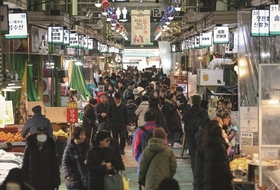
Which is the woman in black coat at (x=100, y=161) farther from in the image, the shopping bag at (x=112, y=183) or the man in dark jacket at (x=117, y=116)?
the man in dark jacket at (x=117, y=116)

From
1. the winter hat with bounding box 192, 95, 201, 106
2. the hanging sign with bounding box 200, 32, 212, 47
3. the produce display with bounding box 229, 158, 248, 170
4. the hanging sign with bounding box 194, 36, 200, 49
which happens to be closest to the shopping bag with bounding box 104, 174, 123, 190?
the produce display with bounding box 229, 158, 248, 170

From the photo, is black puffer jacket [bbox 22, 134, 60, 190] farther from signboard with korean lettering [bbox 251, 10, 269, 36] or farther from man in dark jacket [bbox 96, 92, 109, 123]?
man in dark jacket [bbox 96, 92, 109, 123]

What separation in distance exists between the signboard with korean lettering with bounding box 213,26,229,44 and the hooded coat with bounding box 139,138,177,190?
486 inches

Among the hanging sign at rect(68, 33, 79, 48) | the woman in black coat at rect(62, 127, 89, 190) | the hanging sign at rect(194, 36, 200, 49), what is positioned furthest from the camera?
the hanging sign at rect(194, 36, 200, 49)

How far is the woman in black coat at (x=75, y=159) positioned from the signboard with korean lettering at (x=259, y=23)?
5.73 m

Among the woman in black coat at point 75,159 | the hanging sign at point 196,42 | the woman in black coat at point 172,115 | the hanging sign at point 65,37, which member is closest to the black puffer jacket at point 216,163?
the woman in black coat at point 75,159

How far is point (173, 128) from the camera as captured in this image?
18.0 metres

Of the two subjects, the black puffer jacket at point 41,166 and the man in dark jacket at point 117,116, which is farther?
the man in dark jacket at point 117,116

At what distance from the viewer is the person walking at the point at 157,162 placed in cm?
918

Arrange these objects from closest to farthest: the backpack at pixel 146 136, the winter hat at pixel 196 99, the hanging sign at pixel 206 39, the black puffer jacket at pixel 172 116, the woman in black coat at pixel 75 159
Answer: the woman in black coat at pixel 75 159 → the backpack at pixel 146 136 → the winter hat at pixel 196 99 → the black puffer jacket at pixel 172 116 → the hanging sign at pixel 206 39

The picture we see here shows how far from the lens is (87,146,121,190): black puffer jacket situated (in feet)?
28.7

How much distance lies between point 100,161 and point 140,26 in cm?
2391

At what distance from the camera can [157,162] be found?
9.19m

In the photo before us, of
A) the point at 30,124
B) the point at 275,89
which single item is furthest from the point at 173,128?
the point at 275,89
